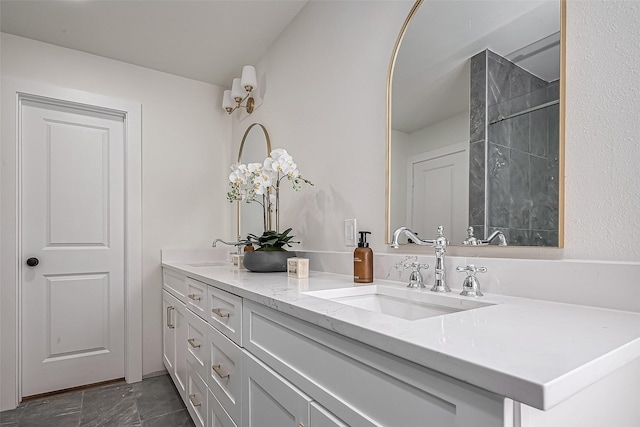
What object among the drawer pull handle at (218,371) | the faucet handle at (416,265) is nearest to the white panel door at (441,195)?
the faucet handle at (416,265)

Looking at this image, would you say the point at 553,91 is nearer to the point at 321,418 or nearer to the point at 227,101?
the point at 321,418

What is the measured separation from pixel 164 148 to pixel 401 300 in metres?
2.27

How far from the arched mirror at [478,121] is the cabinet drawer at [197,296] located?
2.86 ft

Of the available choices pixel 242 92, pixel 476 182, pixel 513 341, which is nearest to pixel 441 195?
pixel 476 182

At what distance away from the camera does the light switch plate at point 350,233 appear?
1.59 m

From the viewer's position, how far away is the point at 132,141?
2598 millimetres

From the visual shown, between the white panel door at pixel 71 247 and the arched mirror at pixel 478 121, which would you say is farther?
the white panel door at pixel 71 247

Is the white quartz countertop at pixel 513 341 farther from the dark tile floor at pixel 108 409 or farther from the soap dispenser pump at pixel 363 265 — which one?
the dark tile floor at pixel 108 409

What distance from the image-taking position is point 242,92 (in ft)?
8.64

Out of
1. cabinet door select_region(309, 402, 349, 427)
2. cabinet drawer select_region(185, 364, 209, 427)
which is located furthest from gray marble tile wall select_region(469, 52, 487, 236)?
cabinet drawer select_region(185, 364, 209, 427)

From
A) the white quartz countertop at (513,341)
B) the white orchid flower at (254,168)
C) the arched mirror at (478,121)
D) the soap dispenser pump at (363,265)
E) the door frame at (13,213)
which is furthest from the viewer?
the door frame at (13,213)

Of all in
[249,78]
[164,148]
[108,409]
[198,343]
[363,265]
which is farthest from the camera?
[164,148]

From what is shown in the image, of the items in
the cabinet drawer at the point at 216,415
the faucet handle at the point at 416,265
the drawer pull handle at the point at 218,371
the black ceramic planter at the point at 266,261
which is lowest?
the cabinet drawer at the point at 216,415

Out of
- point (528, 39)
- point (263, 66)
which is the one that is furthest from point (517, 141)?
point (263, 66)
